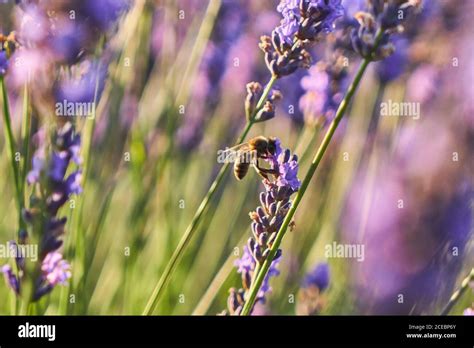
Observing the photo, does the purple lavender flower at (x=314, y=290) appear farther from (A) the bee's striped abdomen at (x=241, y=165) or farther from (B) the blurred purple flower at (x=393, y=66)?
(B) the blurred purple flower at (x=393, y=66)

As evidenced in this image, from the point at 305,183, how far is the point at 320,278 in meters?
0.65

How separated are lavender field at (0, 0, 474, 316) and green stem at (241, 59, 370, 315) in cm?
15

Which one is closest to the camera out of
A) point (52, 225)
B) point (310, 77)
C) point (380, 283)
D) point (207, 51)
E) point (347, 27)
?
point (52, 225)

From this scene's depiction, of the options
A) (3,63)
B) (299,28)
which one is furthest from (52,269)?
(299,28)

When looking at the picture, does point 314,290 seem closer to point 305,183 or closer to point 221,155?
point 221,155

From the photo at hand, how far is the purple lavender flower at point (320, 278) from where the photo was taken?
1.84m

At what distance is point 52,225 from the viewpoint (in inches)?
57.1

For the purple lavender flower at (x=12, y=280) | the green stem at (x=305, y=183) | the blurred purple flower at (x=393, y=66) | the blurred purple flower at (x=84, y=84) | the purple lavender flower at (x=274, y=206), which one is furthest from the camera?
the blurred purple flower at (x=393, y=66)

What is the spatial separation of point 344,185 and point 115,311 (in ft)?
2.59

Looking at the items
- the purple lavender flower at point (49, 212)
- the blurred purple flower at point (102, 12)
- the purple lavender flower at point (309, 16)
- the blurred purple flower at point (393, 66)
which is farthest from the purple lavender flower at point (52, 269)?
the blurred purple flower at point (393, 66)
